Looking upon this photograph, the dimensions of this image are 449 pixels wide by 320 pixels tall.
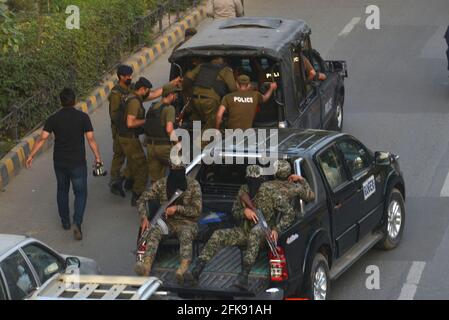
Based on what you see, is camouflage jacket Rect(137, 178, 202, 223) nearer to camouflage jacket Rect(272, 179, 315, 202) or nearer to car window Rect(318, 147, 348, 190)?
camouflage jacket Rect(272, 179, 315, 202)

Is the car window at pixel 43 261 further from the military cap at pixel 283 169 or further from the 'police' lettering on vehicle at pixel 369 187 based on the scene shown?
the 'police' lettering on vehicle at pixel 369 187

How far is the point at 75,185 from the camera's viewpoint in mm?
12766

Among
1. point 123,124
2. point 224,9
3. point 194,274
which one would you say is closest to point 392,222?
point 194,274

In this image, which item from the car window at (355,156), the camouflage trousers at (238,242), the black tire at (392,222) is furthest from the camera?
the black tire at (392,222)

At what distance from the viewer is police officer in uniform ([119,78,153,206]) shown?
1327cm

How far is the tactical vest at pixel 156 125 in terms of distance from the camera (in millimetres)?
12938

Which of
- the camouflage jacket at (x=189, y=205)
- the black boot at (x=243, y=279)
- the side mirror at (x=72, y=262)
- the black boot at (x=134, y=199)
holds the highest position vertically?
the camouflage jacket at (x=189, y=205)

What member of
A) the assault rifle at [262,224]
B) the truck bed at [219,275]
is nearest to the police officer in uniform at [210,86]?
the assault rifle at [262,224]

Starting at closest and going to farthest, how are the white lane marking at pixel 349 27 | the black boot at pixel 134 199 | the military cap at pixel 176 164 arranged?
the military cap at pixel 176 164
the black boot at pixel 134 199
the white lane marking at pixel 349 27

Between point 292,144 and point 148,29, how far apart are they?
33.7 ft

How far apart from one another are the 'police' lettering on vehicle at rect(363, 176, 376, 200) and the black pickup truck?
1 centimetres

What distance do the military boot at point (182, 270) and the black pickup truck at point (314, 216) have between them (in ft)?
0.29

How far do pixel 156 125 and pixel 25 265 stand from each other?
4121 millimetres

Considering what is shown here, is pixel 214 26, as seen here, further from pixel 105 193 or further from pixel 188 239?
pixel 188 239
